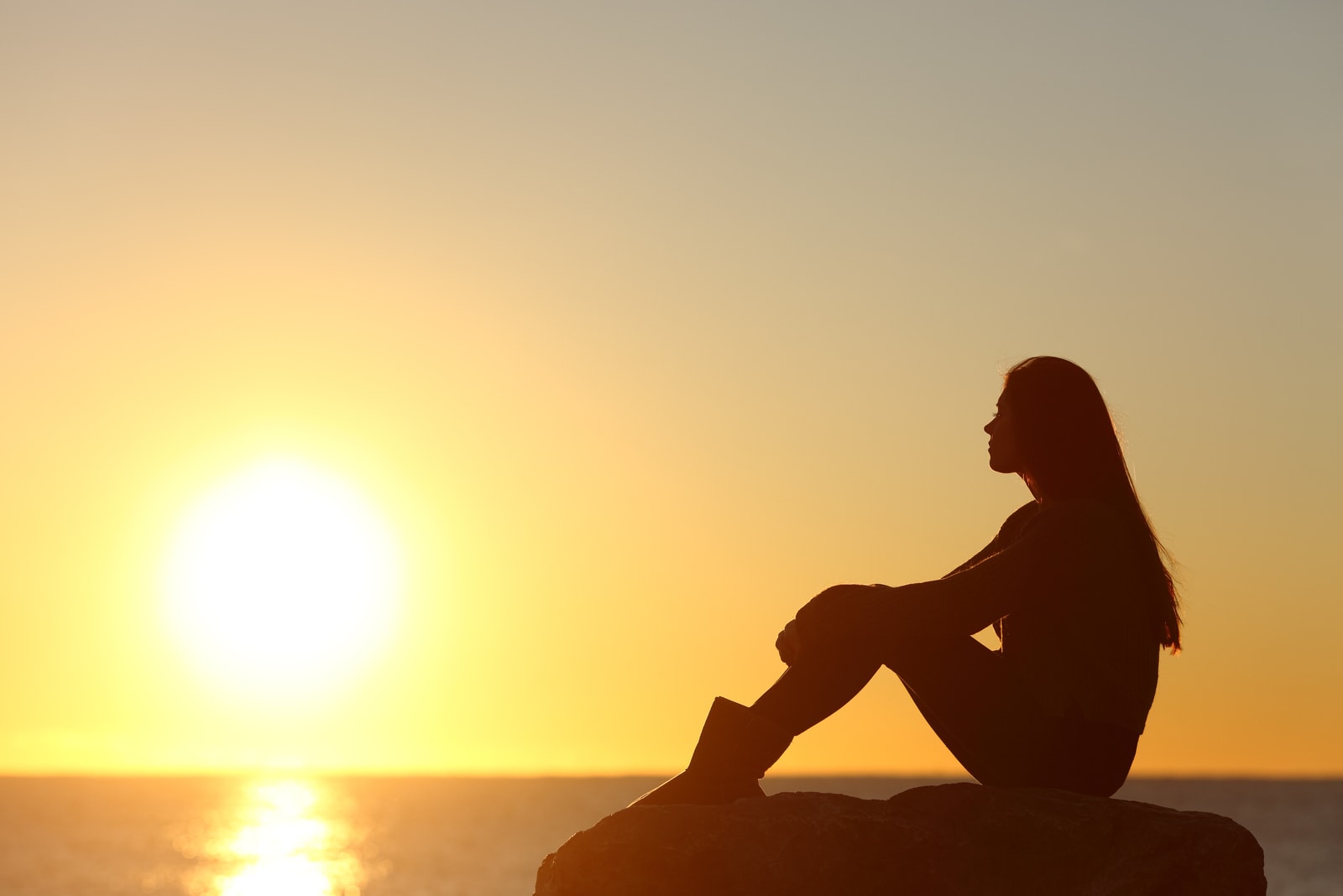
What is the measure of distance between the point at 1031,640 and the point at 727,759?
55.3 inches

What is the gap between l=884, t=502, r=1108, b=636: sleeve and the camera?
266 inches

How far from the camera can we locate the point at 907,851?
7035 mm

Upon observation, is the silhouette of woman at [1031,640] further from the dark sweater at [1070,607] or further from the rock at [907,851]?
the rock at [907,851]

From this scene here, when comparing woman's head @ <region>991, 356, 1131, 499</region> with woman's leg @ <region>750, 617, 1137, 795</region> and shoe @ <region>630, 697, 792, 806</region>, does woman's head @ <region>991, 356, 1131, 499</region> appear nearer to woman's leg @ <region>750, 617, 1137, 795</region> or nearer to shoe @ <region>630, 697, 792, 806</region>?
woman's leg @ <region>750, 617, 1137, 795</region>

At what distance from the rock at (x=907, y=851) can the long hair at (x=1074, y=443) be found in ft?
2.89

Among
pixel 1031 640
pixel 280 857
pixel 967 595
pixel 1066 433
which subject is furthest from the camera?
pixel 280 857

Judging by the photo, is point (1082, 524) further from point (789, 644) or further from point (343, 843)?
point (343, 843)

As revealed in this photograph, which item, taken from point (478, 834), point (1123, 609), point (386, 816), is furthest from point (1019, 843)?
point (386, 816)

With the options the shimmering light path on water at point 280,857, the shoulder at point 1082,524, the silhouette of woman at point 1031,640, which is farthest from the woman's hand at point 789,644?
the shimmering light path on water at point 280,857

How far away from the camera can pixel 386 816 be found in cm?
14112

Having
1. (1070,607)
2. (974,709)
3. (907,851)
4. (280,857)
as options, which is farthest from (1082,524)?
(280,857)

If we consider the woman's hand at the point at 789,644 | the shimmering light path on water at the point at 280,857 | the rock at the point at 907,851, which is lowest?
the rock at the point at 907,851

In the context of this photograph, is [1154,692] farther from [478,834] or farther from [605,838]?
[478,834]

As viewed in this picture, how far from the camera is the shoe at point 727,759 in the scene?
6852 millimetres
